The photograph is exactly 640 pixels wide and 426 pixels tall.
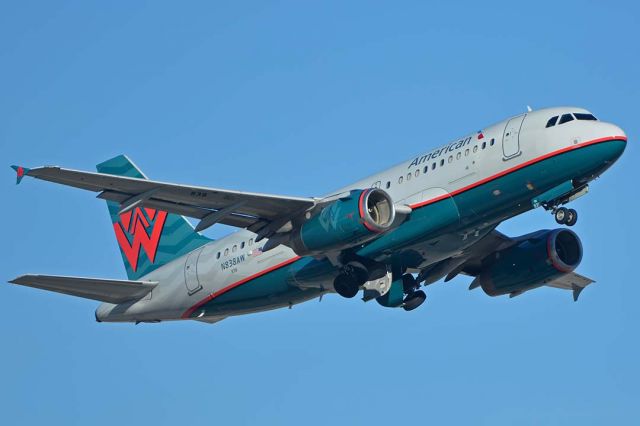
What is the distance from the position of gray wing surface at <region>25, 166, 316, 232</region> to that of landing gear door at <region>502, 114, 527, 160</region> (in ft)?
22.5

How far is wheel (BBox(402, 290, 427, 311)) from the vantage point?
4794 cm

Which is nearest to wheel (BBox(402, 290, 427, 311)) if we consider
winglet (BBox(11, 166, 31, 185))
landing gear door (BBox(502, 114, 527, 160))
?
landing gear door (BBox(502, 114, 527, 160))

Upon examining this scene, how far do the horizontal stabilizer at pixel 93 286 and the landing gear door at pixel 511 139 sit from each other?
15487 mm

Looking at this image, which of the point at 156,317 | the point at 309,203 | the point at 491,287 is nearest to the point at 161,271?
the point at 156,317

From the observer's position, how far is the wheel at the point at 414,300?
47938 mm

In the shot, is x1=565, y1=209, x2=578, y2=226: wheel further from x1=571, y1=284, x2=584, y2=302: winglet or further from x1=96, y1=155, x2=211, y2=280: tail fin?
x1=96, y1=155, x2=211, y2=280: tail fin

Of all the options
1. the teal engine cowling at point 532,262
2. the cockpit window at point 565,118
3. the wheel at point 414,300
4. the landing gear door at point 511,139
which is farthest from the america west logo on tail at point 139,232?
the cockpit window at point 565,118

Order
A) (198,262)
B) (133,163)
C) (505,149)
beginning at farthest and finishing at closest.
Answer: (133,163), (198,262), (505,149)

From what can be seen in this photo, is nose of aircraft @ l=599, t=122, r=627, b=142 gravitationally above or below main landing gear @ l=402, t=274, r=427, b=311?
above

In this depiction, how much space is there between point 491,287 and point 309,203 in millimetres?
10424

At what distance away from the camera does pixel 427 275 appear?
4888cm

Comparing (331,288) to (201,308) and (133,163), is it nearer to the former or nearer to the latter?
(201,308)

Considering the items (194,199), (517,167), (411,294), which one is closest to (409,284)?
(411,294)

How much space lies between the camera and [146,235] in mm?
53281
